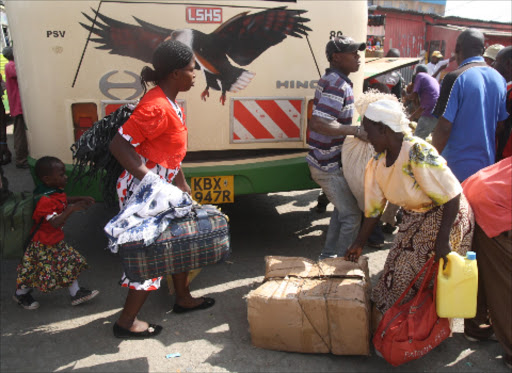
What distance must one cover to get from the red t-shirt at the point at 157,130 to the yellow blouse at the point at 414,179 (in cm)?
122

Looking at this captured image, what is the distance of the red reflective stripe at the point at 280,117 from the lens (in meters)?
4.11

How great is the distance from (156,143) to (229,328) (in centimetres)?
141

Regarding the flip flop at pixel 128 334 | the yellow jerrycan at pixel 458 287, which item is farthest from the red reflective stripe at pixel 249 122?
the yellow jerrycan at pixel 458 287

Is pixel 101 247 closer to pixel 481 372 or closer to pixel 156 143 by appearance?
pixel 156 143

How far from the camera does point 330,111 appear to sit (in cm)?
363

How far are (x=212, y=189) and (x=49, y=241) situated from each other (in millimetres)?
1347

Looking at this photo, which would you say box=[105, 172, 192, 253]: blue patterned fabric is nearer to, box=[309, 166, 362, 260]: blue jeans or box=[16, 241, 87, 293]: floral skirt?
box=[16, 241, 87, 293]: floral skirt

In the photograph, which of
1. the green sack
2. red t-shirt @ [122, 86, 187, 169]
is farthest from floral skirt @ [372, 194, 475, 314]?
the green sack

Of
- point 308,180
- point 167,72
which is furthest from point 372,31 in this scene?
point 167,72

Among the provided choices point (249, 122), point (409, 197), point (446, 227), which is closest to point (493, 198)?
point (446, 227)

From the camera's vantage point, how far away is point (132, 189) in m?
3.00

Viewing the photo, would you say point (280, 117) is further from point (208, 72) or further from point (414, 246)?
point (414, 246)

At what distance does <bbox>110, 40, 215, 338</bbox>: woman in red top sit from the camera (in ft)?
9.04

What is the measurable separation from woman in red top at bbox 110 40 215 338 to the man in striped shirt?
1177mm
